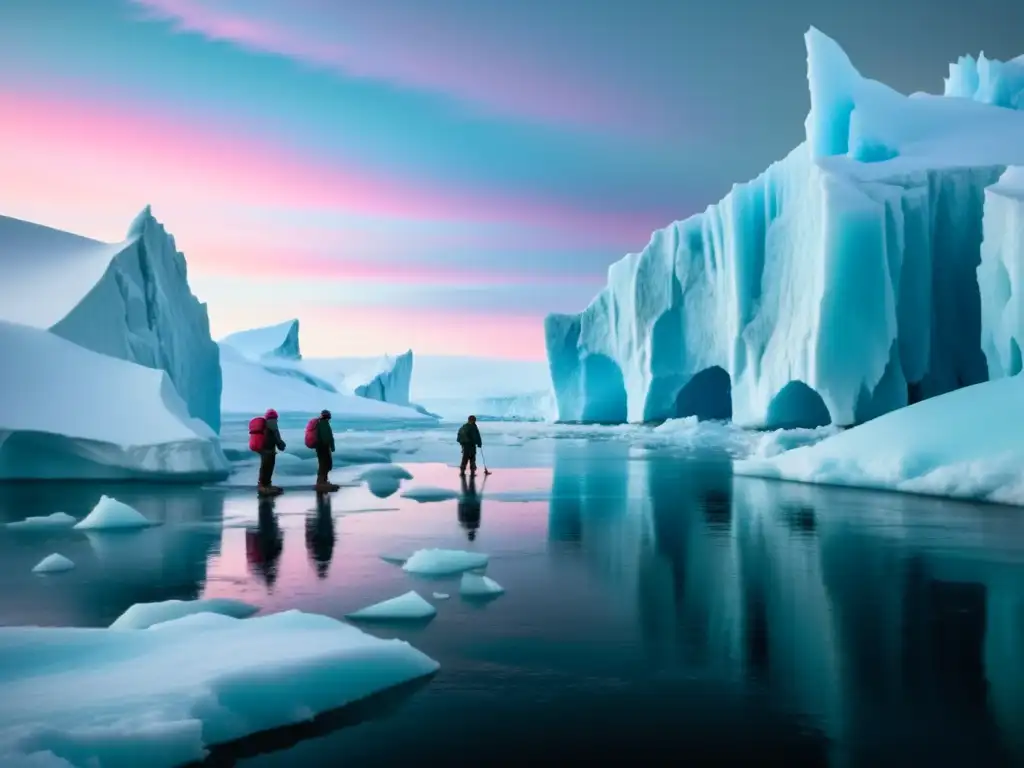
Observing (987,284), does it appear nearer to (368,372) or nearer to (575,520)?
(575,520)

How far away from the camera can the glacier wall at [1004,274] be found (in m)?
19.9

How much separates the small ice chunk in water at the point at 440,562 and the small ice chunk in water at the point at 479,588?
30.5 inches

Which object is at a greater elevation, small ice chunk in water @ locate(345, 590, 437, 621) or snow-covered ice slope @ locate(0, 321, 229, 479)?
snow-covered ice slope @ locate(0, 321, 229, 479)

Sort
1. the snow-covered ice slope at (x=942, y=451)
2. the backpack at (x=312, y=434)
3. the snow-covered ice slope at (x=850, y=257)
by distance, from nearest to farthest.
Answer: the snow-covered ice slope at (x=942, y=451)
the backpack at (x=312, y=434)
the snow-covered ice slope at (x=850, y=257)

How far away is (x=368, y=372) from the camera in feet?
286

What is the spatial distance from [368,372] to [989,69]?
6076 cm

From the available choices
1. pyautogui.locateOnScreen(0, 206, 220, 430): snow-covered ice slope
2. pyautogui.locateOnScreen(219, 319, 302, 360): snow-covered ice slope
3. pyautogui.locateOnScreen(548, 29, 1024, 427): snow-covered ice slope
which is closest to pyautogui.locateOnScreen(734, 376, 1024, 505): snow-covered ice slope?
pyautogui.locateOnScreen(548, 29, 1024, 427): snow-covered ice slope

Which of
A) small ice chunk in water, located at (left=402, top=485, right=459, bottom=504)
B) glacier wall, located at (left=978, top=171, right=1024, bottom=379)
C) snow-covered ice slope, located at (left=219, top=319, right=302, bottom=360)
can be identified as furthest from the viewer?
snow-covered ice slope, located at (left=219, top=319, right=302, bottom=360)

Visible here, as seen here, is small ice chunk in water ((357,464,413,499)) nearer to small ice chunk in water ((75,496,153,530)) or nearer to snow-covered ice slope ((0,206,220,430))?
small ice chunk in water ((75,496,153,530))

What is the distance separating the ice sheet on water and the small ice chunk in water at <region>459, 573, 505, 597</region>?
1.57m

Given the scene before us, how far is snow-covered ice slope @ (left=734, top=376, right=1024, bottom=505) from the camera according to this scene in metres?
12.2

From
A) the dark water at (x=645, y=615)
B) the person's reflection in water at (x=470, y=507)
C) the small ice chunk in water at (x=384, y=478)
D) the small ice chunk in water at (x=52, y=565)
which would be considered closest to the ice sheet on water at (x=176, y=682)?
the dark water at (x=645, y=615)

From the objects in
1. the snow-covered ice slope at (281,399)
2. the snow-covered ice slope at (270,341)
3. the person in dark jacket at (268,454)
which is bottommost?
the person in dark jacket at (268,454)

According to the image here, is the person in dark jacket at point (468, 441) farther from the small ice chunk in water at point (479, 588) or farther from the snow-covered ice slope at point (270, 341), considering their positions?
the snow-covered ice slope at point (270, 341)
